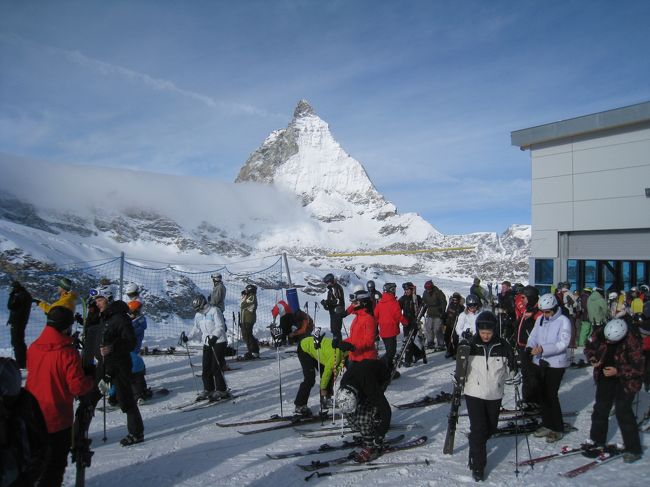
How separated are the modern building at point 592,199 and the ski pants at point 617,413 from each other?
1225cm

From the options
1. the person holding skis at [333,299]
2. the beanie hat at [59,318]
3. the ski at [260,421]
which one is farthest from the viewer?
the person holding skis at [333,299]

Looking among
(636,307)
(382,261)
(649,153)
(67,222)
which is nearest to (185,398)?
(636,307)

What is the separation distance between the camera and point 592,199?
15578mm

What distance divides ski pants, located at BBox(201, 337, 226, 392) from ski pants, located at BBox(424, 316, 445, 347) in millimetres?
5900

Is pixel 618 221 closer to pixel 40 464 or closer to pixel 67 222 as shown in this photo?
pixel 40 464

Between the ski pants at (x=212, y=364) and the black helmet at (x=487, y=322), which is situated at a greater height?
the black helmet at (x=487, y=322)

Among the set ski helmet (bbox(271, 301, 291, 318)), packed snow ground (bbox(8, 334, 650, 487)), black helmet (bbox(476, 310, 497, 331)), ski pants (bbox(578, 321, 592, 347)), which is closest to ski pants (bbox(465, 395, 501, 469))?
packed snow ground (bbox(8, 334, 650, 487))

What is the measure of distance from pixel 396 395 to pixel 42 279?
13.5 meters

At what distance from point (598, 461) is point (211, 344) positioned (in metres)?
5.04

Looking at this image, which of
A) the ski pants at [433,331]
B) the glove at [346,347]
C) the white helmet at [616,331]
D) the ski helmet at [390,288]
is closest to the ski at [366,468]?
the glove at [346,347]

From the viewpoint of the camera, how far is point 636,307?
1077cm

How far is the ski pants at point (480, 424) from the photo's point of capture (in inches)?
173

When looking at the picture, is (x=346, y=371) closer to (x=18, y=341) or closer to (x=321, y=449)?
(x=321, y=449)

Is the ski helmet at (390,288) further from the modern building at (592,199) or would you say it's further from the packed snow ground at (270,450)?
the modern building at (592,199)
